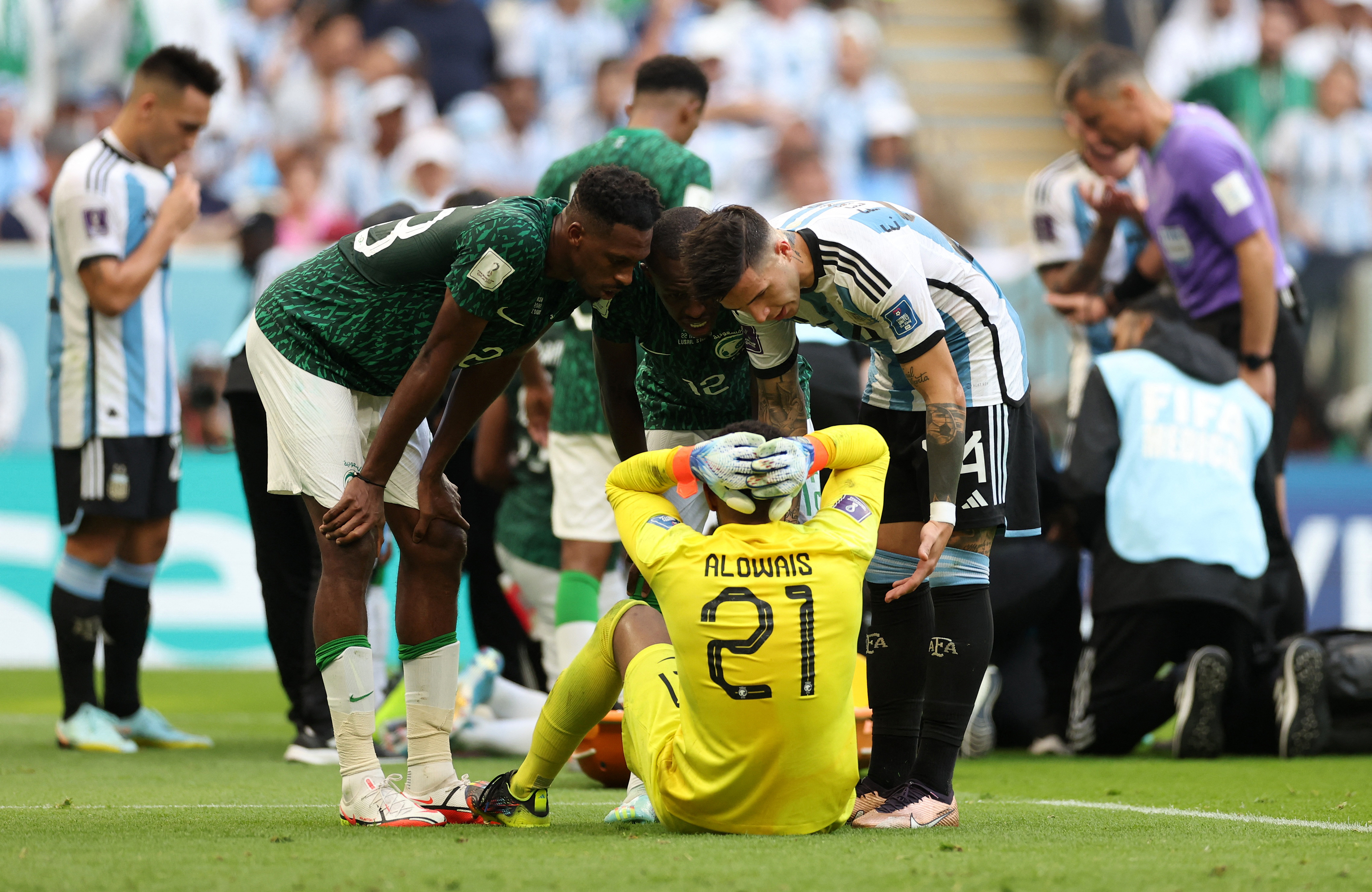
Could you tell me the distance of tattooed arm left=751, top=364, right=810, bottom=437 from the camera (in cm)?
425

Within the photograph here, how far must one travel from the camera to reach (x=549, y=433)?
625cm

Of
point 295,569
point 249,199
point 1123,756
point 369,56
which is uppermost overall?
point 369,56

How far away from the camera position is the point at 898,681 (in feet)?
14.2

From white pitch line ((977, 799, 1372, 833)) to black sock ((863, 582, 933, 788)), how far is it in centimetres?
65

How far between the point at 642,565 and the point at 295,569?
2.95 meters

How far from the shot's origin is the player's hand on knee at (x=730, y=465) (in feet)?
12.1

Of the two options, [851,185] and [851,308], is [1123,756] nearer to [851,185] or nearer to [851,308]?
[851,308]

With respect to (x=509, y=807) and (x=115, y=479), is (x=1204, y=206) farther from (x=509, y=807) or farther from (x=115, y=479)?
(x=115, y=479)

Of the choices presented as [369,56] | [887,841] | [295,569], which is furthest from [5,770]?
[369,56]

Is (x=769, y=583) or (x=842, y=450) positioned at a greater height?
(x=842, y=450)

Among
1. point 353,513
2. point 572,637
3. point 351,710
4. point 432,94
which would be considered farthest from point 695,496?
point 432,94

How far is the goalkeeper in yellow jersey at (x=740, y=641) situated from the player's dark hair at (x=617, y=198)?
594 mm

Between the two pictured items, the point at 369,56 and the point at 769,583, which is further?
the point at 369,56

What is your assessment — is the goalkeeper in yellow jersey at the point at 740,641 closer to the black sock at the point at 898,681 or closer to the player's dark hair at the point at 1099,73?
the black sock at the point at 898,681
